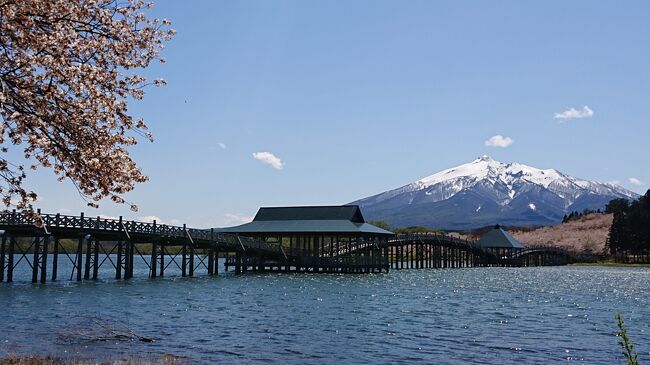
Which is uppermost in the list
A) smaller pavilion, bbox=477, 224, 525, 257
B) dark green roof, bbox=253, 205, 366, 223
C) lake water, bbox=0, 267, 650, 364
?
dark green roof, bbox=253, 205, 366, 223

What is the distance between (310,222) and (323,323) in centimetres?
4577

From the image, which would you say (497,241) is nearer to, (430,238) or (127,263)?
(430,238)

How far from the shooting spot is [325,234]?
71.2 metres

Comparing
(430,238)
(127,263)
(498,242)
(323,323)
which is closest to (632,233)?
(498,242)

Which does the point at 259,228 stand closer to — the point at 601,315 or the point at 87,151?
the point at 601,315

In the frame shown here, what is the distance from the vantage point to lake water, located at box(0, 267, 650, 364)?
21328 millimetres

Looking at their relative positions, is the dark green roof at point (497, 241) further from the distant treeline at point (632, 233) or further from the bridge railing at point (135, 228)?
the bridge railing at point (135, 228)

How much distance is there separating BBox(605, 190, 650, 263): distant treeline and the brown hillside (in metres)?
15.3

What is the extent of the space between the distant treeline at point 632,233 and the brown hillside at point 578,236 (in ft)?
50.1

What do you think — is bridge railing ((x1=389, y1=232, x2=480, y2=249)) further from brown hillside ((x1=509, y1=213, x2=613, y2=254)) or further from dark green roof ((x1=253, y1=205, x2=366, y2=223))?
brown hillside ((x1=509, y1=213, x2=613, y2=254))

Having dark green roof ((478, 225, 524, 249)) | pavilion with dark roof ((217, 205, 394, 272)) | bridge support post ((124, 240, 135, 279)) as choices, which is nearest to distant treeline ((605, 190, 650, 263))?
dark green roof ((478, 225, 524, 249))

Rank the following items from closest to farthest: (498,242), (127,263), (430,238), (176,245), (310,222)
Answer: (127,263) < (176,245) < (310,222) < (430,238) < (498,242)

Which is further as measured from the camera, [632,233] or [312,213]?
[632,233]

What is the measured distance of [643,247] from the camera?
126 meters
